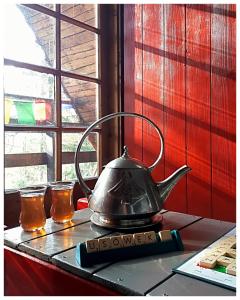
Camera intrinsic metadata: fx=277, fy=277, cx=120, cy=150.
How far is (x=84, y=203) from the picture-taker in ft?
3.27

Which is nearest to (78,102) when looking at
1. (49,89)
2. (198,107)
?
(49,89)

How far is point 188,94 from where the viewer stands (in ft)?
3.94

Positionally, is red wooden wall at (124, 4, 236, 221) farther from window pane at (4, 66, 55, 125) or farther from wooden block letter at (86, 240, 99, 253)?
wooden block letter at (86, 240, 99, 253)

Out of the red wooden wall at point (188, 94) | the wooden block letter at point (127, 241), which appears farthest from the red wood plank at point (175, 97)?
the wooden block letter at point (127, 241)

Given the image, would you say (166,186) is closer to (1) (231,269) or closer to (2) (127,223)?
(2) (127,223)

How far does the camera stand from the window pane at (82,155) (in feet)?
3.88

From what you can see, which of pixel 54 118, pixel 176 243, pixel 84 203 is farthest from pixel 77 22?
A: pixel 176 243

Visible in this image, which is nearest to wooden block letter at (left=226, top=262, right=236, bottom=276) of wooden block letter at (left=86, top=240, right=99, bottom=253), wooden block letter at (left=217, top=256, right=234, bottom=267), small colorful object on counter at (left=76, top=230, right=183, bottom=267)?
wooden block letter at (left=217, top=256, right=234, bottom=267)

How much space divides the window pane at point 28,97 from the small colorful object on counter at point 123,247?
63 centimetres

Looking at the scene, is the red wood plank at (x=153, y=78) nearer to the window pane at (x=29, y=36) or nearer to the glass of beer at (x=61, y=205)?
the window pane at (x=29, y=36)

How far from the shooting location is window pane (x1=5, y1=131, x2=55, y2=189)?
3.25 ft

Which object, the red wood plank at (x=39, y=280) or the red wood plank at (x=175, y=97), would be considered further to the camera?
the red wood plank at (x=175, y=97)

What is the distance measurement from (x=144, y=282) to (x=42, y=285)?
0.22 m

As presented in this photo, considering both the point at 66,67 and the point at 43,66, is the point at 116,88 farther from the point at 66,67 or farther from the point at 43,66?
the point at 43,66
